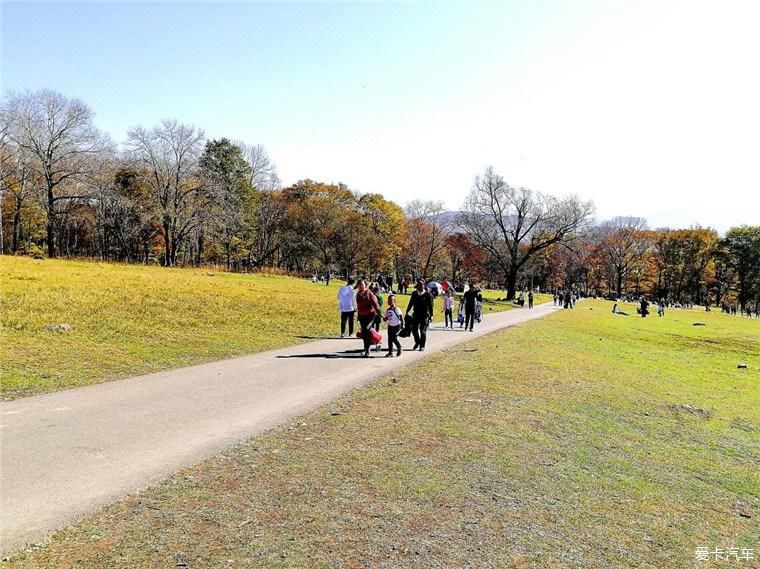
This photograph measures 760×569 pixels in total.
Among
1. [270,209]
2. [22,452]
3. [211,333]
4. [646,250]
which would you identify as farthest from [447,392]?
[646,250]

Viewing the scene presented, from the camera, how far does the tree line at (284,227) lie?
45.7m

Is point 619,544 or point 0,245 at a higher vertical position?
point 0,245

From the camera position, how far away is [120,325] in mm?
14773

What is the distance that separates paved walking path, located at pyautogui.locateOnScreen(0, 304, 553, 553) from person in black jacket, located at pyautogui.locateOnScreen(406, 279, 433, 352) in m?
3.12

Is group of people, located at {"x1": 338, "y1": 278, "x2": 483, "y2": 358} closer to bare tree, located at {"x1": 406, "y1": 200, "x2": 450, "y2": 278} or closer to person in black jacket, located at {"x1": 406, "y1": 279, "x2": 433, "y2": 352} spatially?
person in black jacket, located at {"x1": 406, "y1": 279, "x2": 433, "y2": 352}

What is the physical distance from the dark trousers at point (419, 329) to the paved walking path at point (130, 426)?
313 centimetres

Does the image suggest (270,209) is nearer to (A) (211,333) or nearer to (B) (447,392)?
(A) (211,333)

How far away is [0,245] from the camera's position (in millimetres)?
47062

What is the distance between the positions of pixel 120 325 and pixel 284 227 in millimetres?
53389

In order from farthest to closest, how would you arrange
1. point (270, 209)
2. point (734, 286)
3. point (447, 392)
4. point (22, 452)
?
point (734, 286), point (270, 209), point (447, 392), point (22, 452)

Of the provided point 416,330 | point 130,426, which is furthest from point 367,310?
point 130,426

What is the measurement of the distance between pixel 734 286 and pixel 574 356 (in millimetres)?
91389

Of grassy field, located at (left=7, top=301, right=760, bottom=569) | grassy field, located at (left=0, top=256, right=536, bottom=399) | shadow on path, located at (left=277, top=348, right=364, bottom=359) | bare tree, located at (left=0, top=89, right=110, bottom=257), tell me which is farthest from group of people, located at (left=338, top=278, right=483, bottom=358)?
bare tree, located at (left=0, top=89, right=110, bottom=257)

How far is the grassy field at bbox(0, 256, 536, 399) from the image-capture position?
33.9ft
